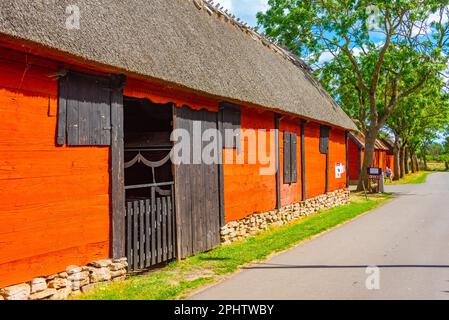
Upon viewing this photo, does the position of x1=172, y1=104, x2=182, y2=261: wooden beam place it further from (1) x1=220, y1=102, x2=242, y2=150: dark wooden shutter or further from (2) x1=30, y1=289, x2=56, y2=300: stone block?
(2) x1=30, y1=289, x2=56, y2=300: stone block

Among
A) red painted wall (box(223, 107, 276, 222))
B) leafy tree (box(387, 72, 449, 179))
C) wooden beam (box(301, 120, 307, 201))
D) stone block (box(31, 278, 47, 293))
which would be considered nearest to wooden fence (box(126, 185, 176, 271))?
stone block (box(31, 278, 47, 293))

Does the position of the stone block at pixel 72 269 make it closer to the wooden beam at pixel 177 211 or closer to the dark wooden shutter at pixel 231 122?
the wooden beam at pixel 177 211

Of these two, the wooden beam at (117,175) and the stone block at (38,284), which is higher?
the wooden beam at (117,175)

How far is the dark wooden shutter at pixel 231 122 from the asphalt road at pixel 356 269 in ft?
10.4

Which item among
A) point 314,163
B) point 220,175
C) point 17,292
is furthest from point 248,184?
point 17,292

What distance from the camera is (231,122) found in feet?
35.9

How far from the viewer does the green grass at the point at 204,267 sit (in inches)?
255

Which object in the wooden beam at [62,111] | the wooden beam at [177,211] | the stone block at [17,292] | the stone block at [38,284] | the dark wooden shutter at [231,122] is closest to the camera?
the stone block at [17,292]

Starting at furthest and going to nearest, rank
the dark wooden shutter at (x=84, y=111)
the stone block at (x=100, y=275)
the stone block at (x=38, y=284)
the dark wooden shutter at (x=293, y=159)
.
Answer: the dark wooden shutter at (x=293, y=159), the stone block at (x=100, y=275), the dark wooden shutter at (x=84, y=111), the stone block at (x=38, y=284)

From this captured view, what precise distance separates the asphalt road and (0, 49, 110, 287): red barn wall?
2.14 meters

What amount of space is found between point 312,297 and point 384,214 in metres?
11.2

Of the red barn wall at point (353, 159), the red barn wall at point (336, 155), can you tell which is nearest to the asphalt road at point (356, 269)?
the red barn wall at point (336, 155)

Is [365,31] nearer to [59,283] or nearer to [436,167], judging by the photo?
[59,283]
